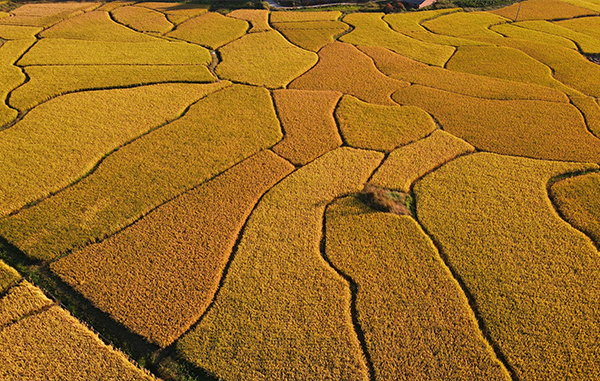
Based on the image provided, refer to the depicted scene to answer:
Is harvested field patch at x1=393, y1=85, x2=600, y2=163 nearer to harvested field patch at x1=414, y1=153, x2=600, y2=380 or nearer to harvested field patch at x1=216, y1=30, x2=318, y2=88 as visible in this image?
harvested field patch at x1=414, y1=153, x2=600, y2=380

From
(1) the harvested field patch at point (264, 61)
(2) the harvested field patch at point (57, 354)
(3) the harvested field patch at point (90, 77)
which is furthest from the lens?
(1) the harvested field patch at point (264, 61)

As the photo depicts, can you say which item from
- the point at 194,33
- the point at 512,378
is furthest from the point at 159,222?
the point at 194,33

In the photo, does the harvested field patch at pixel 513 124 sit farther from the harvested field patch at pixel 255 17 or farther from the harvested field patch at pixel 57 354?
Result: the harvested field patch at pixel 57 354

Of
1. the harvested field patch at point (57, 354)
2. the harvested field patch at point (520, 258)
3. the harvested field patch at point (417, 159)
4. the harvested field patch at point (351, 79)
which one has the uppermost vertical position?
the harvested field patch at point (351, 79)

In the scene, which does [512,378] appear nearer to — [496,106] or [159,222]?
[159,222]

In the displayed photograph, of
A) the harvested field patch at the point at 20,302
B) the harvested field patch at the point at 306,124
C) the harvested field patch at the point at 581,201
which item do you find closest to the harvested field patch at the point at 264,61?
the harvested field patch at the point at 306,124

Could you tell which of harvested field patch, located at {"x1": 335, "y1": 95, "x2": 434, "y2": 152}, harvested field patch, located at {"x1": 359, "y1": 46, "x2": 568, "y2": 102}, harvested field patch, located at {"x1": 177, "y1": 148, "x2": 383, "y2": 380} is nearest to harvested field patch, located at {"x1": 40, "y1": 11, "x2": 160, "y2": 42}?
harvested field patch, located at {"x1": 359, "y1": 46, "x2": 568, "y2": 102}

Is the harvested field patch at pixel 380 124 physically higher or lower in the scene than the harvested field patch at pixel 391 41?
lower
